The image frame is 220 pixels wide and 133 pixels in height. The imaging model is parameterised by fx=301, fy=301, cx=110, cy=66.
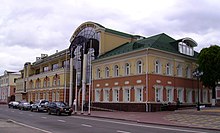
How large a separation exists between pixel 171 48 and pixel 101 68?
11.6m

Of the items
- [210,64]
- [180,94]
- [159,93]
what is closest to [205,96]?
[180,94]

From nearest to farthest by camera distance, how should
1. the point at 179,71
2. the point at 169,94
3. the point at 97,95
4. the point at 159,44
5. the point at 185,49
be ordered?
the point at 169,94
the point at 159,44
the point at 179,71
the point at 185,49
the point at 97,95

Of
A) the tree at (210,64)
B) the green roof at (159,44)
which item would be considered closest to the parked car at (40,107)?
the green roof at (159,44)

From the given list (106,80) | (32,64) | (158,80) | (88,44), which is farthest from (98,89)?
(32,64)

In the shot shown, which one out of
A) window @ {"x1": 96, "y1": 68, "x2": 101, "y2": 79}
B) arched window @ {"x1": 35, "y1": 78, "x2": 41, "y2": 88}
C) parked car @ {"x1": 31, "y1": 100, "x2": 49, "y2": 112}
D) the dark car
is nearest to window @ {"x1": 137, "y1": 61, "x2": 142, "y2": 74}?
window @ {"x1": 96, "y1": 68, "x2": 101, "y2": 79}

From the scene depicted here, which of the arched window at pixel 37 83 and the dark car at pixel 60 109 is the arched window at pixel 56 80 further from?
the dark car at pixel 60 109

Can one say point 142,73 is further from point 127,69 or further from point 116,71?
point 116,71

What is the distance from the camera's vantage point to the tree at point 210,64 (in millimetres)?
41531

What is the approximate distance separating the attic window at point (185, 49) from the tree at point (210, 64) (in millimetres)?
3548

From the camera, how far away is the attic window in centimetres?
4489

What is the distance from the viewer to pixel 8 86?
4154 inches

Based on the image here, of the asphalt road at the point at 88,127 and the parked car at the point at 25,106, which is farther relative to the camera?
the parked car at the point at 25,106

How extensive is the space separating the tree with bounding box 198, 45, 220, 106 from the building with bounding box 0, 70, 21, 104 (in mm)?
74520

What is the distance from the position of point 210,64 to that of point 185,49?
553cm
